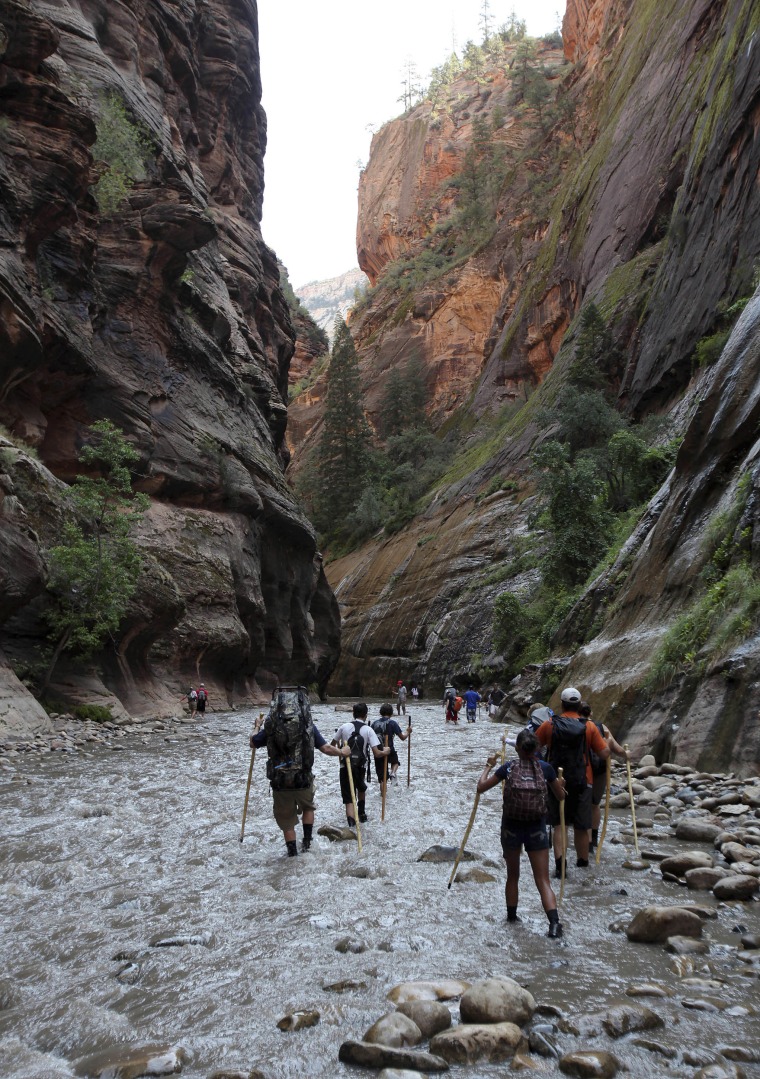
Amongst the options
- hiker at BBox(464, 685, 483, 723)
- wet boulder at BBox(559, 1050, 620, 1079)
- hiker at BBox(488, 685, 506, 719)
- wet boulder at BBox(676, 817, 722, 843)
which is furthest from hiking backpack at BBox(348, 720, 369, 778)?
hiker at BBox(488, 685, 506, 719)

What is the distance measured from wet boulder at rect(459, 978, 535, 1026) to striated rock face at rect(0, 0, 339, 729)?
55.7ft

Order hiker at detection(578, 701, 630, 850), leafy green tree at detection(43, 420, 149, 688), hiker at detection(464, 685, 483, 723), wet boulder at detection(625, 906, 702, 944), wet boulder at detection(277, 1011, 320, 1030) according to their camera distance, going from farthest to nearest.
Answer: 1. hiker at detection(464, 685, 483, 723)
2. leafy green tree at detection(43, 420, 149, 688)
3. hiker at detection(578, 701, 630, 850)
4. wet boulder at detection(625, 906, 702, 944)
5. wet boulder at detection(277, 1011, 320, 1030)

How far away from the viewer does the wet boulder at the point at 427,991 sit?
448cm

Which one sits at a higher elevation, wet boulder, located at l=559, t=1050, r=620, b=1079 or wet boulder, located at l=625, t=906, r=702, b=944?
wet boulder, located at l=625, t=906, r=702, b=944

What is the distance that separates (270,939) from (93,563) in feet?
56.9

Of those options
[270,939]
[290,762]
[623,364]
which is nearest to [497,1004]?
[270,939]

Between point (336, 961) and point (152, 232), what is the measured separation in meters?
30.2

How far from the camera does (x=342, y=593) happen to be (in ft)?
186

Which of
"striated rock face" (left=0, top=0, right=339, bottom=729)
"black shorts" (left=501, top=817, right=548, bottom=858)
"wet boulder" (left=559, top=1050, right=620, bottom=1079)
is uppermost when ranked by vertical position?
"striated rock face" (left=0, top=0, right=339, bottom=729)

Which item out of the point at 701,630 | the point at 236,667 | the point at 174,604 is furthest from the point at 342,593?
the point at 701,630

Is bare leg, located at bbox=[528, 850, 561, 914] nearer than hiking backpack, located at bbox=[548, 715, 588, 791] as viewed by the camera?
Yes

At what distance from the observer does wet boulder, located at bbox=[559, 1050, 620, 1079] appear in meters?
3.62

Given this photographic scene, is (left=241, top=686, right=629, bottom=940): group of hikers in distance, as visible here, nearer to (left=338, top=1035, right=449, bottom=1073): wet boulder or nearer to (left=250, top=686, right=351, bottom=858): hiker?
(left=250, top=686, right=351, bottom=858): hiker

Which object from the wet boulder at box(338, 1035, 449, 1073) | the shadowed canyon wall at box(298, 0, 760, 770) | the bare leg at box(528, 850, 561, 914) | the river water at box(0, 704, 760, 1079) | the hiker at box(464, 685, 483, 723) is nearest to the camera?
the wet boulder at box(338, 1035, 449, 1073)
